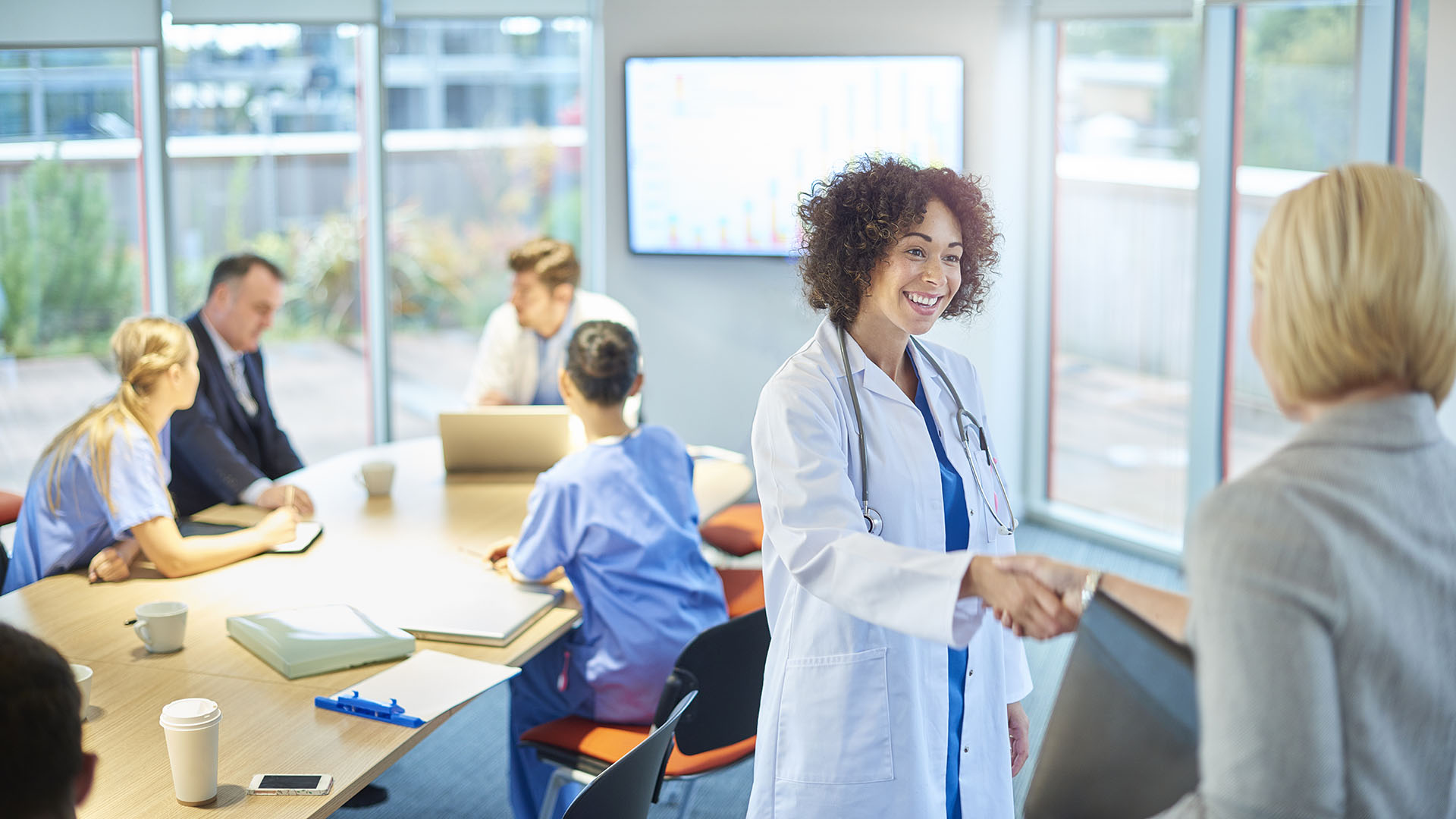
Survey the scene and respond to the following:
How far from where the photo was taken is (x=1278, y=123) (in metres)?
4.63

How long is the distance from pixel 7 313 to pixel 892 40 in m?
3.83

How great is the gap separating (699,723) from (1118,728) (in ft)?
4.51

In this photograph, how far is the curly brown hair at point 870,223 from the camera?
195 cm

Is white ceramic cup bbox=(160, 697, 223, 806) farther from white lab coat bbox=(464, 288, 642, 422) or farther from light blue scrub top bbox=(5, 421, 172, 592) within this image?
white lab coat bbox=(464, 288, 642, 422)

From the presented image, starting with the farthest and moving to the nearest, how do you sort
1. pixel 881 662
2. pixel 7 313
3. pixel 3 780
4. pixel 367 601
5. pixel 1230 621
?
pixel 7 313 < pixel 367 601 < pixel 881 662 < pixel 3 780 < pixel 1230 621

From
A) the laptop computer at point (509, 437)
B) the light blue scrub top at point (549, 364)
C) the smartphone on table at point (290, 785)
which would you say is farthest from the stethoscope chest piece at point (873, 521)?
the light blue scrub top at point (549, 364)

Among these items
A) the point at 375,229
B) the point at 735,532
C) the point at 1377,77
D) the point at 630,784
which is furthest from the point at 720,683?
the point at 375,229

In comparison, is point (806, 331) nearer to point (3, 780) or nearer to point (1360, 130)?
point (1360, 130)

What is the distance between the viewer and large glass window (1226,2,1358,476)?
441 cm

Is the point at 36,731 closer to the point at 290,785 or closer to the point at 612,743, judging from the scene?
the point at 290,785

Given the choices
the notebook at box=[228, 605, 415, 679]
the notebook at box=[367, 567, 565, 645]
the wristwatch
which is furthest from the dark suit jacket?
the wristwatch

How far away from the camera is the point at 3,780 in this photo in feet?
3.42

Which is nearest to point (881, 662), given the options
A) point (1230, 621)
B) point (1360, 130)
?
point (1230, 621)

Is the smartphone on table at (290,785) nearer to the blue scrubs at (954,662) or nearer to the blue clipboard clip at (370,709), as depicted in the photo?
the blue clipboard clip at (370,709)
